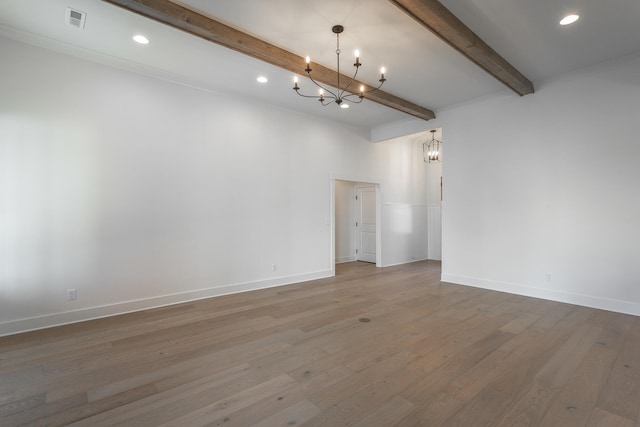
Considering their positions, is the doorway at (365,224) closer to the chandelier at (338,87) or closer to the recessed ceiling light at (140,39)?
the chandelier at (338,87)

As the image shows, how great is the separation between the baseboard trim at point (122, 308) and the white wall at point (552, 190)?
12.1 feet

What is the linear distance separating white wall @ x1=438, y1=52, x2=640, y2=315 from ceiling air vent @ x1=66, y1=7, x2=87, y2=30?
217 inches

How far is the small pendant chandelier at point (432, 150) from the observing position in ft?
25.4

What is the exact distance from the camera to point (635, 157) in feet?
12.2

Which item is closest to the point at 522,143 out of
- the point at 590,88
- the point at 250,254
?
the point at 590,88

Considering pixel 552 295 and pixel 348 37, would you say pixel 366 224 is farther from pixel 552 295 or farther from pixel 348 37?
pixel 348 37

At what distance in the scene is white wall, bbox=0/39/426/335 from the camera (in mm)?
3297

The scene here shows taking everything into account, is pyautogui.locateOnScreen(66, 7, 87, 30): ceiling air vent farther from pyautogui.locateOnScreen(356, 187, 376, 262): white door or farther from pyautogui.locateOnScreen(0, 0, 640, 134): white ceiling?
pyautogui.locateOnScreen(356, 187, 376, 262): white door

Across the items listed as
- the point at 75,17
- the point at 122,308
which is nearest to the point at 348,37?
the point at 75,17

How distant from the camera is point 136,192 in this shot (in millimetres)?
3957

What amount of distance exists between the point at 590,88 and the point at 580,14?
64.5 inches

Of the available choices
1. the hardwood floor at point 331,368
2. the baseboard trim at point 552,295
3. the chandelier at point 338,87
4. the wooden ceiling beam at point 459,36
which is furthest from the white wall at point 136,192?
the wooden ceiling beam at point 459,36

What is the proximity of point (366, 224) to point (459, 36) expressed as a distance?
17.8ft

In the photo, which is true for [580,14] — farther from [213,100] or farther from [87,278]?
[87,278]
